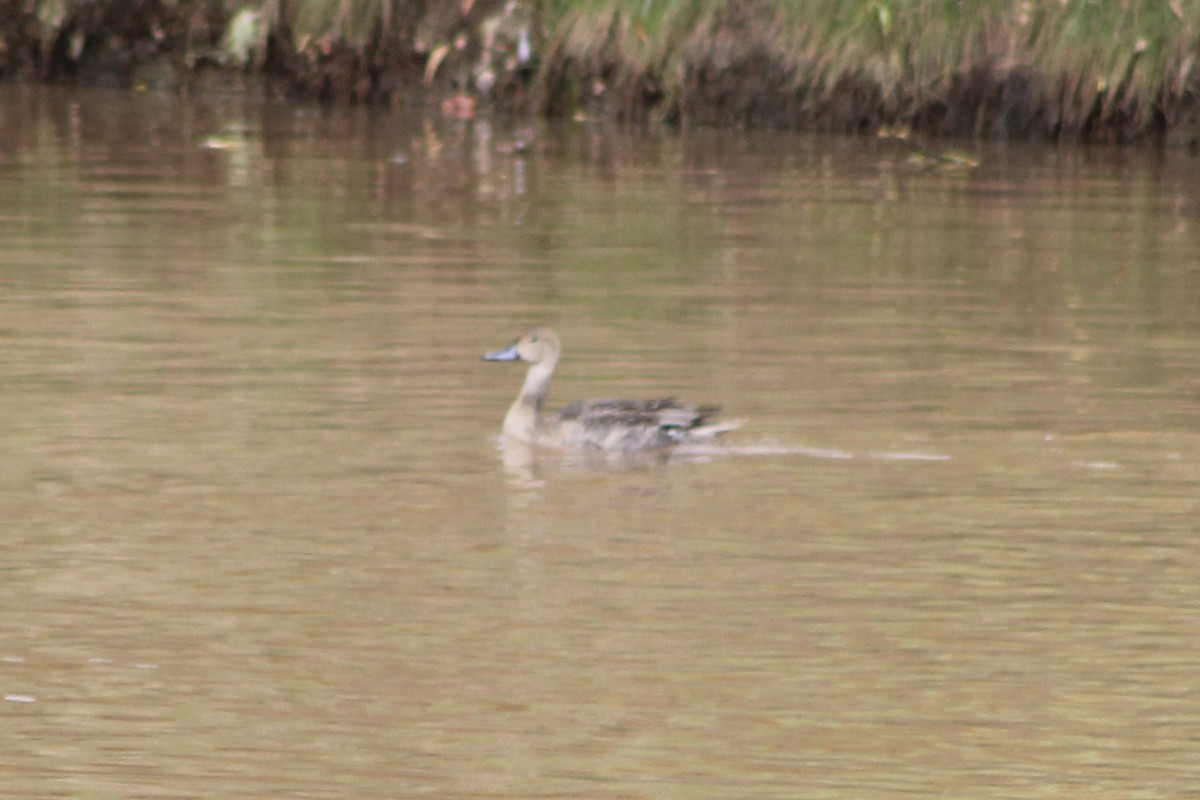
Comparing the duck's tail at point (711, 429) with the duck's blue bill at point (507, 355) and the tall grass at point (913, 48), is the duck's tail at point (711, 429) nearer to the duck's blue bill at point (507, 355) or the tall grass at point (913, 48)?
the duck's blue bill at point (507, 355)

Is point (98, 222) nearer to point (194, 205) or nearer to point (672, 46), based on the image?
point (194, 205)

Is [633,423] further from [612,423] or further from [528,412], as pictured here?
[528,412]

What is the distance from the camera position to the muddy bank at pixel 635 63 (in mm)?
20891

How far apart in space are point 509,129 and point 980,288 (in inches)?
372

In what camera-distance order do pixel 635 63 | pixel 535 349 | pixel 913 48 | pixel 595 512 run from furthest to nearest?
pixel 635 63
pixel 913 48
pixel 535 349
pixel 595 512

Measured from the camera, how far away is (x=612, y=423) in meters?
9.62

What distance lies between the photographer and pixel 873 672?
690 centimetres

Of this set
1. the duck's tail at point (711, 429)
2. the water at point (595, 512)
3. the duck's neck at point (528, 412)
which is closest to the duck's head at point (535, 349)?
the duck's neck at point (528, 412)

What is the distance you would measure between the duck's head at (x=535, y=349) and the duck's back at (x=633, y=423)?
55 cm

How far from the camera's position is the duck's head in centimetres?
1035

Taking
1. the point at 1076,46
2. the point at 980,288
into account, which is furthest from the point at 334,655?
the point at 1076,46

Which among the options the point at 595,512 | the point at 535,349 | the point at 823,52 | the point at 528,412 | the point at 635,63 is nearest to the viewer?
the point at 595,512

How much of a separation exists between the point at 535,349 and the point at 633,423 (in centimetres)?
89

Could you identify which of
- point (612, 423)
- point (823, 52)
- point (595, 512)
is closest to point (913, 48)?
point (823, 52)
